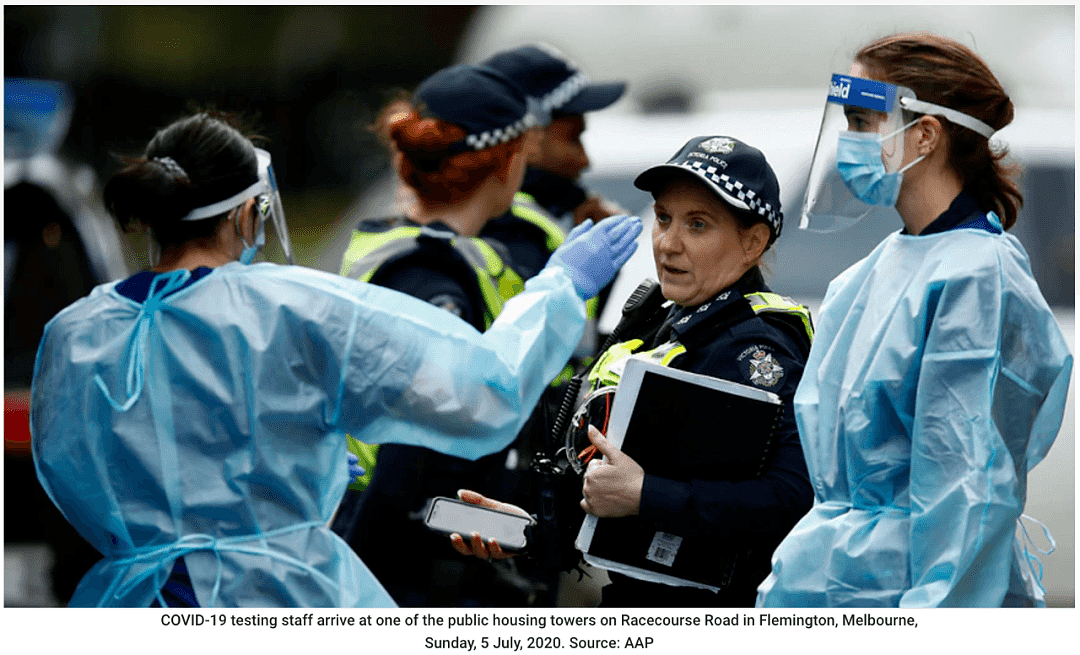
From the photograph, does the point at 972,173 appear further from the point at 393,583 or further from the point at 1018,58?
the point at 393,583

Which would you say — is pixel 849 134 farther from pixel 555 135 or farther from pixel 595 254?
pixel 555 135

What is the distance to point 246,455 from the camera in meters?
2.23

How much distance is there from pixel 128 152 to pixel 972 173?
1714 millimetres

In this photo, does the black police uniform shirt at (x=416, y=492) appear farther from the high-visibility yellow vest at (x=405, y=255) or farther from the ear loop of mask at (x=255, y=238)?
the ear loop of mask at (x=255, y=238)

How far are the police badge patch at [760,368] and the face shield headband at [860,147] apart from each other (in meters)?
0.33

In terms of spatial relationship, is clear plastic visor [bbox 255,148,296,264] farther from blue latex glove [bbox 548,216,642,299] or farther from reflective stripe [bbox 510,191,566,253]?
reflective stripe [bbox 510,191,566,253]

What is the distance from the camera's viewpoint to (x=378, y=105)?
4.51 metres

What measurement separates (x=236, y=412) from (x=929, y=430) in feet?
4.13

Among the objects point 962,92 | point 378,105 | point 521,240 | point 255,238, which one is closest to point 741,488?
point 962,92

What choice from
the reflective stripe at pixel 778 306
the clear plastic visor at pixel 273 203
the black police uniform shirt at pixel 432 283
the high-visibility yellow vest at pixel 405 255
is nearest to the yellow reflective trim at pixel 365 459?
the high-visibility yellow vest at pixel 405 255

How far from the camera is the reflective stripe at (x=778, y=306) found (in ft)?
7.93

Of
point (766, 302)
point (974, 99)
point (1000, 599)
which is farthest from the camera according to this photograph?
point (766, 302)

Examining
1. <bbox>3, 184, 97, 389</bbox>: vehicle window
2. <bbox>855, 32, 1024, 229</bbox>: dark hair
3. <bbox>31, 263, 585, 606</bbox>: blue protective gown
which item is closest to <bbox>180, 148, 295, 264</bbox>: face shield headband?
<bbox>31, 263, 585, 606</bbox>: blue protective gown
